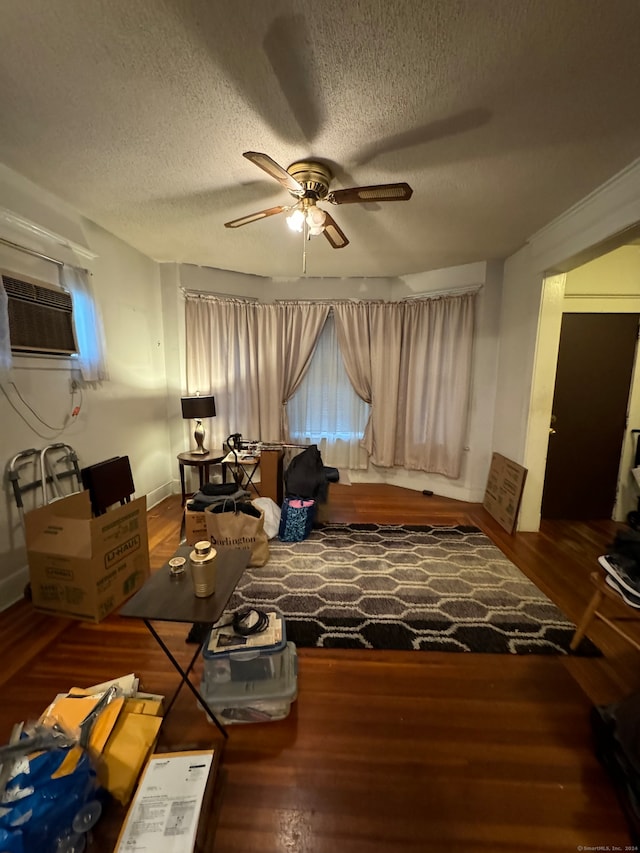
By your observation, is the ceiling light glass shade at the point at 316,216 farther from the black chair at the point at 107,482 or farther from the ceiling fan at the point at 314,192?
the black chair at the point at 107,482

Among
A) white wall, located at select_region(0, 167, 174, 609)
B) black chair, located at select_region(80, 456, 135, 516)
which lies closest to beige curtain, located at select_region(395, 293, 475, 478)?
white wall, located at select_region(0, 167, 174, 609)

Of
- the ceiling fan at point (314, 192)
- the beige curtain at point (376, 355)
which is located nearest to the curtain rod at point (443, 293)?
the beige curtain at point (376, 355)

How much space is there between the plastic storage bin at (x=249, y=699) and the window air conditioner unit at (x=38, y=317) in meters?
2.24

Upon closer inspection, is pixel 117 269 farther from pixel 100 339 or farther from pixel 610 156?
pixel 610 156

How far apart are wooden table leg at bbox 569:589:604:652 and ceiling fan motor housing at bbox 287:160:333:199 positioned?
2.50 meters

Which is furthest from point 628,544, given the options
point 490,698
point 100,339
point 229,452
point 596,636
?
point 100,339

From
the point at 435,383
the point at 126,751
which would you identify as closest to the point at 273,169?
the point at 126,751

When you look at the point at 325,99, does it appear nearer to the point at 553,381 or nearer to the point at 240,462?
the point at 553,381

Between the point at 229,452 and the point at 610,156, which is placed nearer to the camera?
the point at 610,156

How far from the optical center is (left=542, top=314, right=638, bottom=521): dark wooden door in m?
2.95

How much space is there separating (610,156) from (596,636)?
8.31 feet

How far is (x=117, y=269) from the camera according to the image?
295 centimetres

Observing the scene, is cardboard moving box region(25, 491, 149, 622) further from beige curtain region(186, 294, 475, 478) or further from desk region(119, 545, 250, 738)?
beige curtain region(186, 294, 475, 478)

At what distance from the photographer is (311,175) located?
1827 mm
